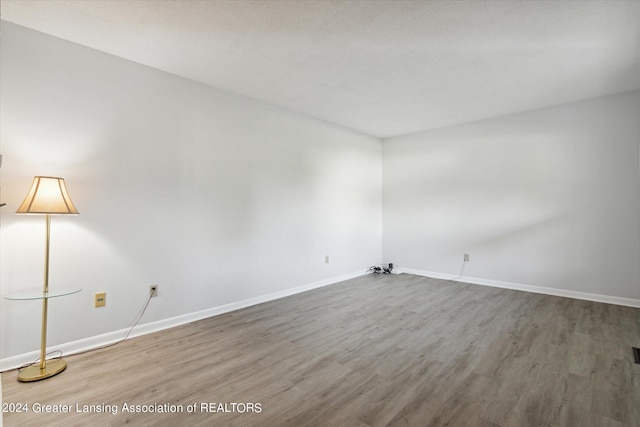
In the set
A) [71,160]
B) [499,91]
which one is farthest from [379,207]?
[71,160]

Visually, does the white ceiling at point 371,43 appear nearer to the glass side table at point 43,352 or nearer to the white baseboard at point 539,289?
the glass side table at point 43,352

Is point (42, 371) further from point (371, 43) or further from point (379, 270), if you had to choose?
point (379, 270)

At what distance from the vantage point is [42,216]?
2188 mm

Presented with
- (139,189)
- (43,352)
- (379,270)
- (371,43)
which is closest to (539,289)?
(379,270)

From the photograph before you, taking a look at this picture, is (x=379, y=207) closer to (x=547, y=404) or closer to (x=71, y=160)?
(x=547, y=404)

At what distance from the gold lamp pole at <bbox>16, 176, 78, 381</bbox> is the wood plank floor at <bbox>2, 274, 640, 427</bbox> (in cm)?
9

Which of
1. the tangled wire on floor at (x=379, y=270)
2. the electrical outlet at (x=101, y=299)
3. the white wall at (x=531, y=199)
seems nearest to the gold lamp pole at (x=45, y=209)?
the electrical outlet at (x=101, y=299)

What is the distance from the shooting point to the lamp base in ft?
6.22

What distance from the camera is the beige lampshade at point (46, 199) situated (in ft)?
6.30

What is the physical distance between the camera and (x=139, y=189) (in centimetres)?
264

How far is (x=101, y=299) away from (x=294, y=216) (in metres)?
2.23

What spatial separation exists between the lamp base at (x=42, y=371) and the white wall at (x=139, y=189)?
0.61ft

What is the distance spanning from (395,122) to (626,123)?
2667 mm

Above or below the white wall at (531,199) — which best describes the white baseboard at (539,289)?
below
